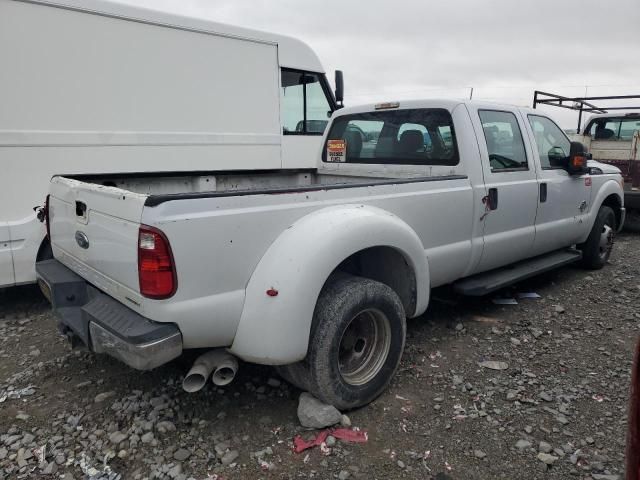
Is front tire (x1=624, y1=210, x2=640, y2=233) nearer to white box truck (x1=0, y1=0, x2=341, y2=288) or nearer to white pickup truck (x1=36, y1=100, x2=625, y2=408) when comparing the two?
white pickup truck (x1=36, y1=100, x2=625, y2=408)

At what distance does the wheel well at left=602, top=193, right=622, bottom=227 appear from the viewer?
561cm

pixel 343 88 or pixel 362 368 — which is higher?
pixel 343 88

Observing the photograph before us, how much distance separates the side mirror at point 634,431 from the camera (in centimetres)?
138

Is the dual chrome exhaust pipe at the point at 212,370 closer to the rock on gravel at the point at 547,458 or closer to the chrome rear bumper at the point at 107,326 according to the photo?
the chrome rear bumper at the point at 107,326

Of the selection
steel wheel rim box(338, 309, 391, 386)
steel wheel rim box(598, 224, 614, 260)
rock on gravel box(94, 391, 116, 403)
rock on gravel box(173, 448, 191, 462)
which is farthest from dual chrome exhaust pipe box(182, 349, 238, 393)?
steel wheel rim box(598, 224, 614, 260)

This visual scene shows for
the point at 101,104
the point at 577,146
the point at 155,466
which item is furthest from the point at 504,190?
the point at 101,104

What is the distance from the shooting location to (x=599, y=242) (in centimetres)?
548

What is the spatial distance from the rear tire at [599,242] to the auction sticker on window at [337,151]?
2.99m

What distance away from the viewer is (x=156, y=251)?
2.14m

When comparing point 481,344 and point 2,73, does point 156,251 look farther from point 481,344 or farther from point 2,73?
point 2,73

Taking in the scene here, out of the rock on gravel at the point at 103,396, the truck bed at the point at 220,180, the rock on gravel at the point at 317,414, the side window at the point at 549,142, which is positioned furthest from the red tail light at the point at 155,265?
the side window at the point at 549,142

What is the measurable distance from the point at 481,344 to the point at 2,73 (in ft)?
15.0

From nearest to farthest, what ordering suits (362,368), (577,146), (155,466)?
1. (155,466)
2. (362,368)
3. (577,146)

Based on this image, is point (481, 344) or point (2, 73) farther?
point (2, 73)
